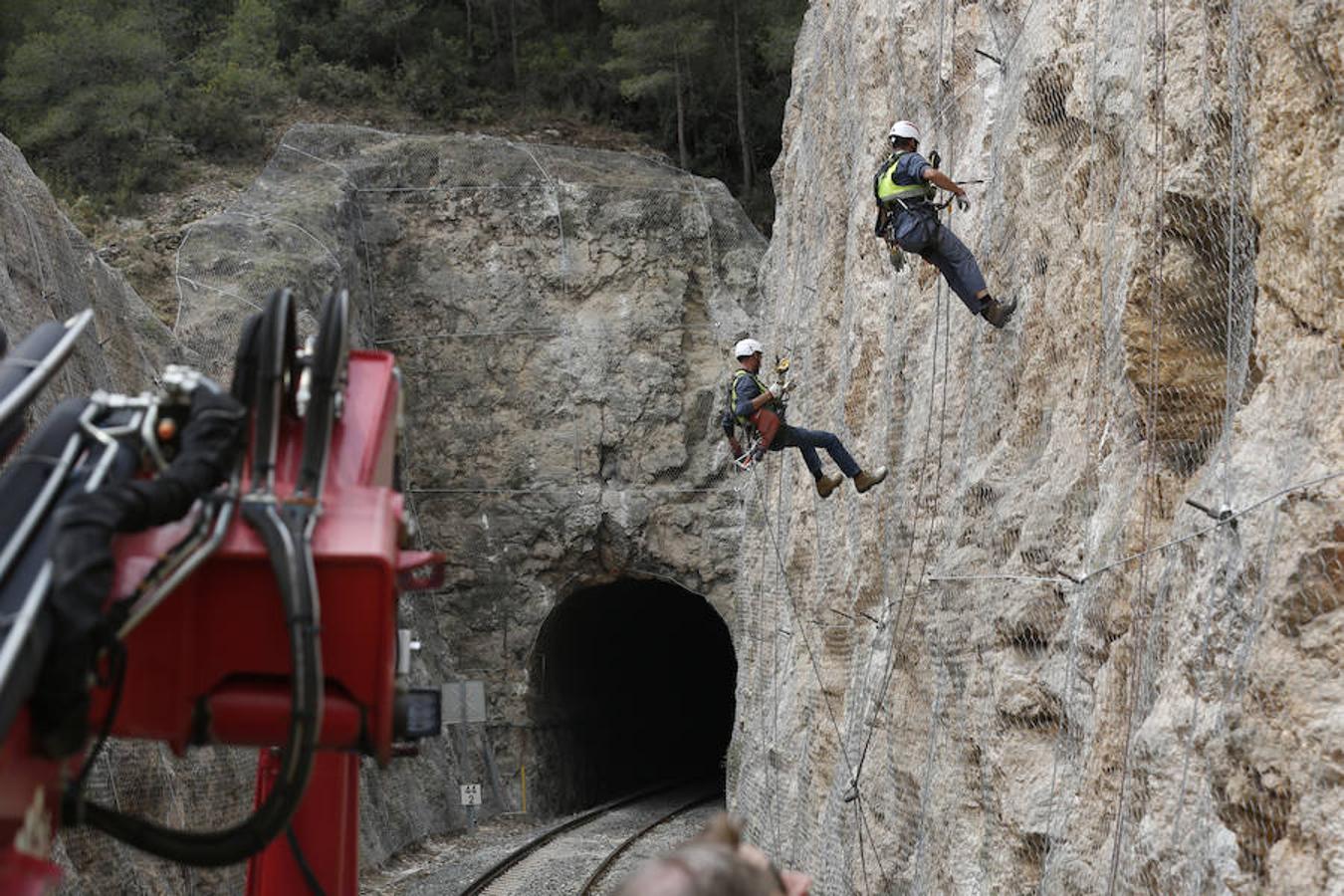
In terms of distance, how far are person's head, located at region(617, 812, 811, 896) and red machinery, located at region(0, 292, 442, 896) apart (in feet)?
6.23

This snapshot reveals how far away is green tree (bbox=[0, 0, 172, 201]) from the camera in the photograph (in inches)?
1134

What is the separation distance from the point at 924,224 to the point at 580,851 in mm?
11862

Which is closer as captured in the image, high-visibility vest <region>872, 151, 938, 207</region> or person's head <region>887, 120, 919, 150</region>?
high-visibility vest <region>872, 151, 938, 207</region>

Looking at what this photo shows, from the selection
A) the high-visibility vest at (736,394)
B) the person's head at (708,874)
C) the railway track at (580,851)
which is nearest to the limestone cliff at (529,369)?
the railway track at (580,851)

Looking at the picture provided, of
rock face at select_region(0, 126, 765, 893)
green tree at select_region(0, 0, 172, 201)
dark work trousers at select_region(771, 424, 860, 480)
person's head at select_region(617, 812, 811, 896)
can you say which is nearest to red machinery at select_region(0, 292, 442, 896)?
person's head at select_region(617, 812, 811, 896)

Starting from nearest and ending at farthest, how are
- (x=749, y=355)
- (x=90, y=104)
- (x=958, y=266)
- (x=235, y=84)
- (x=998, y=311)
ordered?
(x=998, y=311) → (x=958, y=266) → (x=749, y=355) → (x=90, y=104) → (x=235, y=84)

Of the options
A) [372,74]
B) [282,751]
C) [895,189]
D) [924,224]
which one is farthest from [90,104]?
[282,751]

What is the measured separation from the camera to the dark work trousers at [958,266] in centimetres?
973

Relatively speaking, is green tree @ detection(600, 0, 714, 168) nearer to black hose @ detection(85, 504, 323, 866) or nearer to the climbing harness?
the climbing harness

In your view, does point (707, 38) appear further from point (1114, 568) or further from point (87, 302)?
point (1114, 568)

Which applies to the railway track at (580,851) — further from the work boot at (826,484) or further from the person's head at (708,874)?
the person's head at (708,874)

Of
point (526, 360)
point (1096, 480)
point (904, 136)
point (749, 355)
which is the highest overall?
point (904, 136)

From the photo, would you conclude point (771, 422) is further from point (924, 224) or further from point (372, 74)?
point (372, 74)

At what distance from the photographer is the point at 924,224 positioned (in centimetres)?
995
